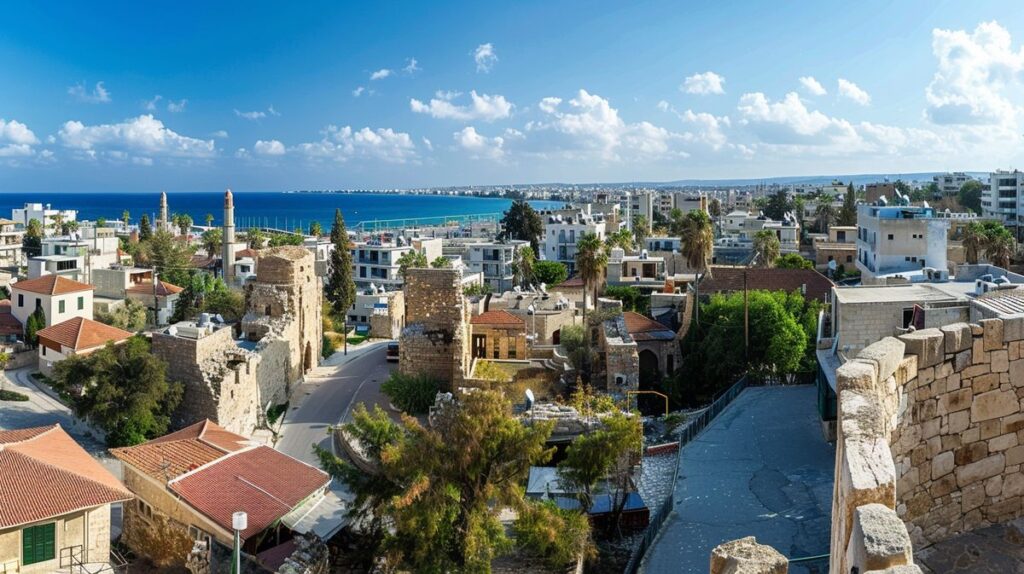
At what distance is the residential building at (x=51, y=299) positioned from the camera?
40.6 m

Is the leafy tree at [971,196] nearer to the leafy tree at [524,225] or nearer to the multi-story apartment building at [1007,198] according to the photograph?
the multi-story apartment building at [1007,198]

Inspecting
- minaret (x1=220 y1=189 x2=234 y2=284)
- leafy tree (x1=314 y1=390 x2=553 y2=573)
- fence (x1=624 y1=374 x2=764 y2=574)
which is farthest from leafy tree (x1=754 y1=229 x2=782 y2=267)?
leafy tree (x1=314 y1=390 x2=553 y2=573)

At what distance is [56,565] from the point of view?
54.7 feet

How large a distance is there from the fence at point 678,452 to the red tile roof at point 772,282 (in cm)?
1494

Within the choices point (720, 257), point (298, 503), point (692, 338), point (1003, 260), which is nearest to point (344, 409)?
point (298, 503)

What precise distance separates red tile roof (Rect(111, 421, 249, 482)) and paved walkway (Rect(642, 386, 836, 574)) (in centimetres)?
1096

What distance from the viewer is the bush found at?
2820 cm

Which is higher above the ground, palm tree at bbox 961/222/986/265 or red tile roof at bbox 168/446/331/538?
palm tree at bbox 961/222/986/265

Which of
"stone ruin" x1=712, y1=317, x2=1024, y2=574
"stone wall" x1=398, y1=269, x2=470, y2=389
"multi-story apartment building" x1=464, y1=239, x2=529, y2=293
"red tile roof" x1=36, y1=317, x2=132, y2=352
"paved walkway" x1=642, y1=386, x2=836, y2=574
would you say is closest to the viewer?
"stone ruin" x1=712, y1=317, x2=1024, y2=574

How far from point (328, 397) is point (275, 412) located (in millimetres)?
2444

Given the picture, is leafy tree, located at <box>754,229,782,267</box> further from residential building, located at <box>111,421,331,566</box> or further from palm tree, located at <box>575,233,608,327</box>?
residential building, located at <box>111,421,331,566</box>

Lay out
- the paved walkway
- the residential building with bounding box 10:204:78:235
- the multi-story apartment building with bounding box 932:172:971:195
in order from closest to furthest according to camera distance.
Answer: the paved walkway
the residential building with bounding box 10:204:78:235
the multi-story apartment building with bounding box 932:172:971:195

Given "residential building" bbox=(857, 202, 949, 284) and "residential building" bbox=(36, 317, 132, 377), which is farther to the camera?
"residential building" bbox=(857, 202, 949, 284)

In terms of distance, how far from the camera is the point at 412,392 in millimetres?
28344
